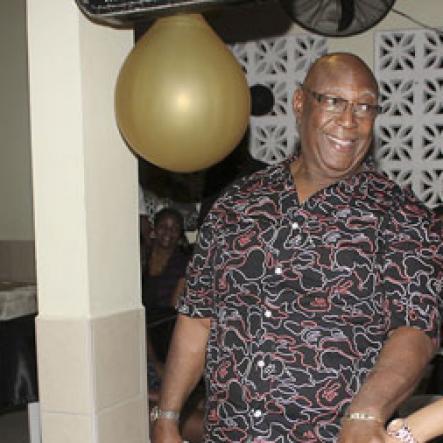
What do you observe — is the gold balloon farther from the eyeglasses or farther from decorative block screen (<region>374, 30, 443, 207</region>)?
decorative block screen (<region>374, 30, 443, 207</region>)

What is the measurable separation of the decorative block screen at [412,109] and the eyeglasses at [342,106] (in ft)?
11.9

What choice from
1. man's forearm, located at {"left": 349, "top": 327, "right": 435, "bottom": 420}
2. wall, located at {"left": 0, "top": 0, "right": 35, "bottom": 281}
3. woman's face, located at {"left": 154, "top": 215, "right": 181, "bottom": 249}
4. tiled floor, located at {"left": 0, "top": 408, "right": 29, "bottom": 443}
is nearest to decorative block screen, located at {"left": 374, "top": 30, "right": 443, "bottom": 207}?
woman's face, located at {"left": 154, "top": 215, "right": 181, "bottom": 249}

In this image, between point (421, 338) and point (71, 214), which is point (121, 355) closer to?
point (71, 214)

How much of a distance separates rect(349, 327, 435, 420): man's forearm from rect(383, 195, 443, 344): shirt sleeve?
30 mm

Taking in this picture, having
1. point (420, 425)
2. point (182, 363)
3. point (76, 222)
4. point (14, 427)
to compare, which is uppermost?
point (76, 222)

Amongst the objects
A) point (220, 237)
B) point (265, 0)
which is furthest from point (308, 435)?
point (265, 0)

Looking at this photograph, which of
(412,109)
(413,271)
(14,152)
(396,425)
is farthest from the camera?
(14,152)

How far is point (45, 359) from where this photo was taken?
7.00ft

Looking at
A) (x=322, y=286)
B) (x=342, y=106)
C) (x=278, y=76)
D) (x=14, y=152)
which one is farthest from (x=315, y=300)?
(x=14, y=152)

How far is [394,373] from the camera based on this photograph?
1.58 m

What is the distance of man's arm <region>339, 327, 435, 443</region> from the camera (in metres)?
1.50

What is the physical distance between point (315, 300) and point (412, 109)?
154 inches

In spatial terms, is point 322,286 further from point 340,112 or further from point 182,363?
point 182,363

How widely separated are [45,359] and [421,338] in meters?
A: 1.03
